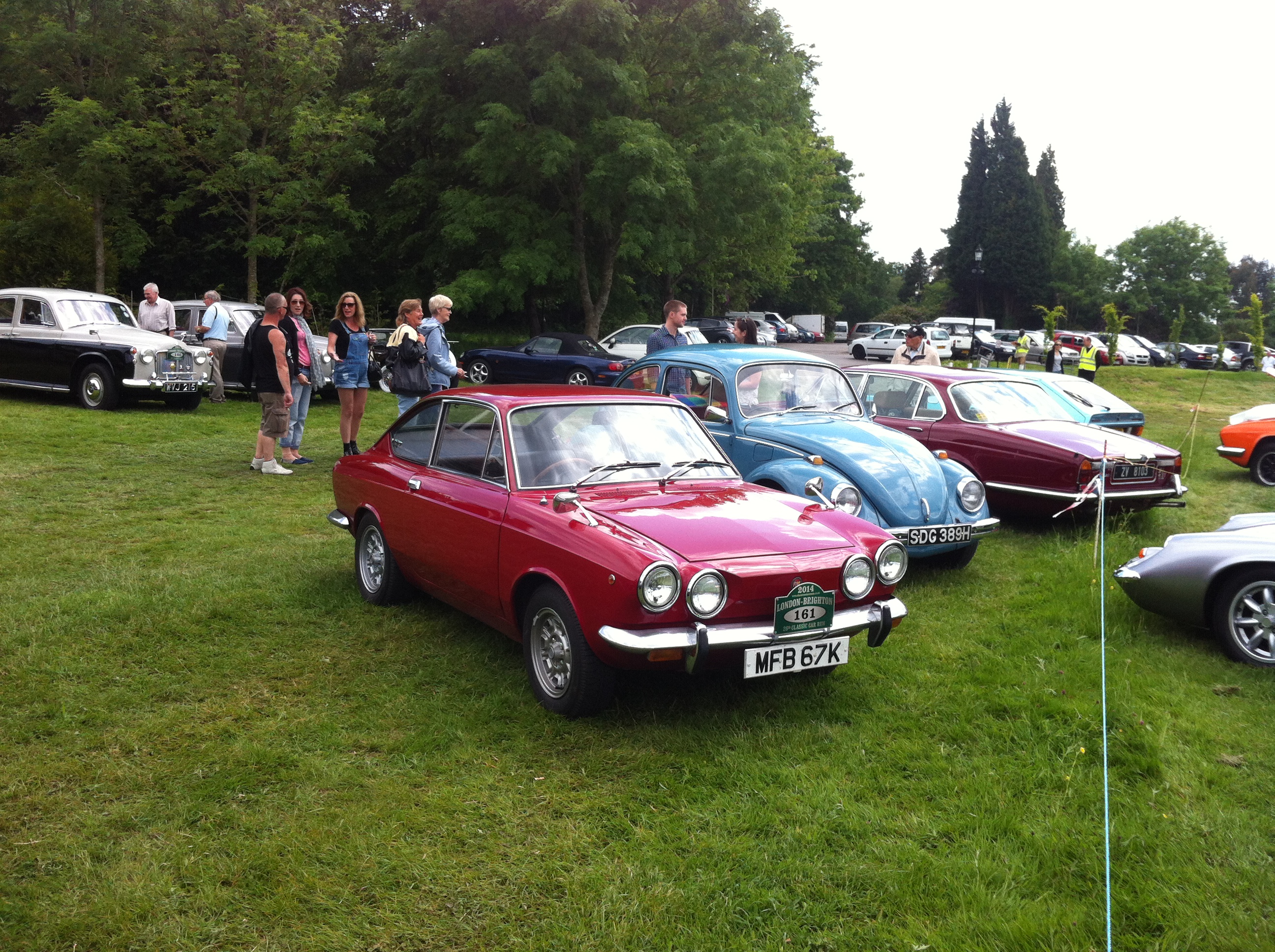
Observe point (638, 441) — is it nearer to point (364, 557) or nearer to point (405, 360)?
point (364, 557)

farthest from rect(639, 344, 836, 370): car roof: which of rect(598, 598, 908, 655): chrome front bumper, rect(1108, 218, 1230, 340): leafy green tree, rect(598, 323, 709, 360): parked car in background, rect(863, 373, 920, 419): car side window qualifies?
rect(1108, 218, 1230, 340): leafy green tree

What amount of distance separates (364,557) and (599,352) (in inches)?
654

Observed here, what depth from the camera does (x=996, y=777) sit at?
4.46 meters

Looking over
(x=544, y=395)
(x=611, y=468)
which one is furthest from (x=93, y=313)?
(x=611, y=468)

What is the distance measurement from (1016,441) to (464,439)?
5638 mm

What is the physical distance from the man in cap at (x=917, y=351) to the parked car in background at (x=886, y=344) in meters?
32.2

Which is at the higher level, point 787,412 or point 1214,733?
point 787,412

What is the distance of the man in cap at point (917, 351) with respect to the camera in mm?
14562

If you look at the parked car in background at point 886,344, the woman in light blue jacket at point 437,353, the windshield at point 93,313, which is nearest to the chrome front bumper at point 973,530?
the woman in light blue jacket at point 437,353

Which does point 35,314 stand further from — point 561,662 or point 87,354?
point 561,662

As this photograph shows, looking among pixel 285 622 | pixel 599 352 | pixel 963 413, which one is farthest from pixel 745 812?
pixel 599 352

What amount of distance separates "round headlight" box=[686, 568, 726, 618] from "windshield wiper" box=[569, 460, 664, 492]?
115cm

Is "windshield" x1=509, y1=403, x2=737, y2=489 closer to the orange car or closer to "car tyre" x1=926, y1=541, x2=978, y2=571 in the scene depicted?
"car tyre" x1=926, y1=541, x2=978, y2=571

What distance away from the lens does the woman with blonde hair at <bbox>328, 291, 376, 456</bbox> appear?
11.2 m
